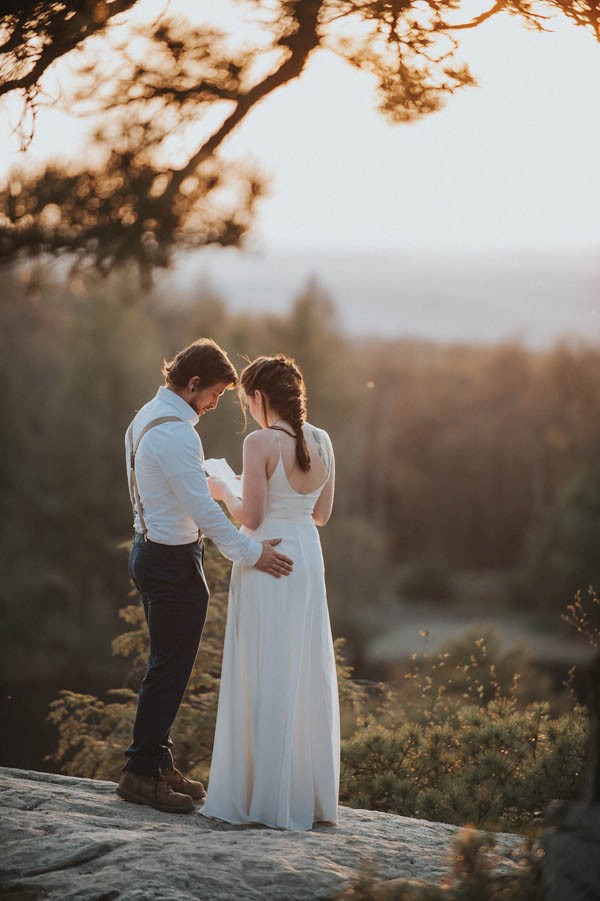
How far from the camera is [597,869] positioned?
108 inches

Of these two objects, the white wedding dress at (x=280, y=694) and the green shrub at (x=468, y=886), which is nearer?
the green shrub at (x=468, y=886)

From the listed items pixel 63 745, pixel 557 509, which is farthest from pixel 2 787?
pixel 557 509

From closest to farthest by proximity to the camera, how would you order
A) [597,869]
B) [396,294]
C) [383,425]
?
[597,869]
[383,425]
[396,294]

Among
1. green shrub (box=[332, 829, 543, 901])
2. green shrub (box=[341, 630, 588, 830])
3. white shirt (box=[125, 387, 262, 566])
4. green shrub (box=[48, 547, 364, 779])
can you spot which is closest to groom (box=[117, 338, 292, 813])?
white shirt (box=[125, 387, 262, 566])

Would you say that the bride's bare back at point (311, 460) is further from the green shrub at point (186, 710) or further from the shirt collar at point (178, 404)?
the green shrub at point (186, 710)

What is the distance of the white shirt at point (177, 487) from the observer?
4035 millimetres

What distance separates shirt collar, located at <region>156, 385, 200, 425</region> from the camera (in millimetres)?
4125

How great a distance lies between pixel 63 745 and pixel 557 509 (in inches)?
1155

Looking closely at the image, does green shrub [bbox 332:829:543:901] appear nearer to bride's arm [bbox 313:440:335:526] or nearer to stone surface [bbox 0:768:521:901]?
stone surface [bbox 0:768:521:901]

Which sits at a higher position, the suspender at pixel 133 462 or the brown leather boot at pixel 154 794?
the suspender at pixel 133 462

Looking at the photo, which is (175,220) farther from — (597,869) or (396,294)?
(396,294)

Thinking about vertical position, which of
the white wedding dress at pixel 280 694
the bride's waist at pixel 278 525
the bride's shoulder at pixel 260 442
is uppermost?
the bride's shoulder at pixel 260 442

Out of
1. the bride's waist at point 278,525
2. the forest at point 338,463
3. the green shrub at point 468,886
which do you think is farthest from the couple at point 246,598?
the forest at point 338,463

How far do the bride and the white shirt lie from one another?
187mm
